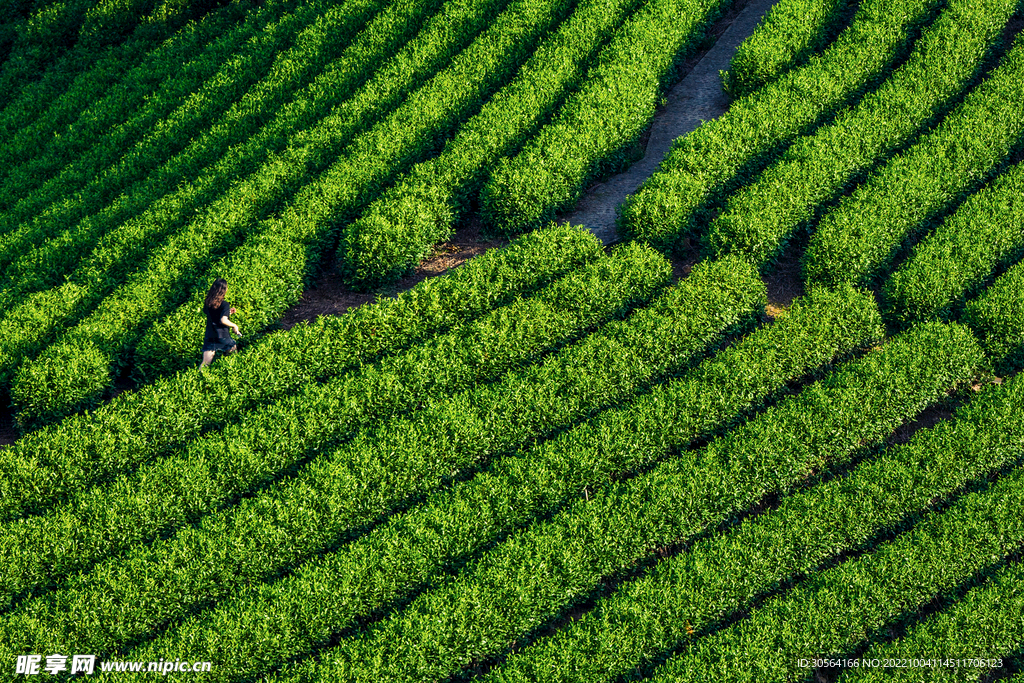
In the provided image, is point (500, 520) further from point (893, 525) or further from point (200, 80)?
point (200, 80)

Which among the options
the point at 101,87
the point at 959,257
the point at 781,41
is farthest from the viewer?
the point at 101,87

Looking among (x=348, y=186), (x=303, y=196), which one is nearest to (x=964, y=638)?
(x=348, y=186)

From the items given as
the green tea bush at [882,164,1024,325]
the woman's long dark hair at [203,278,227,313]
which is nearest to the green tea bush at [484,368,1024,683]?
the green tea bush at [882,164,1024,325]

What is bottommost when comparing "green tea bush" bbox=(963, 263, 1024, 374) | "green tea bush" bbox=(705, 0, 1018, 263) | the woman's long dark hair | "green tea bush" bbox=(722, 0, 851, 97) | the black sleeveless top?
"green tea bush" bbox=(963, 263, 1024, 374)

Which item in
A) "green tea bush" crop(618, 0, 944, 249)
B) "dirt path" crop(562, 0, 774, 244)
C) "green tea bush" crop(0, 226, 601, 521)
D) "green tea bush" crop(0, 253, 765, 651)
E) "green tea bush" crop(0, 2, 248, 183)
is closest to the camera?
"green tea bush" crop(0, 253, 765, 651)

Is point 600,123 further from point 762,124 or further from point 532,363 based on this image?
point 532,363

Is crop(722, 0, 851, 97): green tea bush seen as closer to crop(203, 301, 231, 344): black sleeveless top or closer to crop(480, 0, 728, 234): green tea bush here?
crop(480, 0, 728, 234): green tea bush
